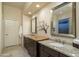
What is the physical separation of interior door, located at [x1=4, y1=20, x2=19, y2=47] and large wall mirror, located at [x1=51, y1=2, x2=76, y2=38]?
13.0 ft

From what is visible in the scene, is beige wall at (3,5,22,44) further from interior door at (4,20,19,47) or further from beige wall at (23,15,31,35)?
beige wall at (23,15,31,35)

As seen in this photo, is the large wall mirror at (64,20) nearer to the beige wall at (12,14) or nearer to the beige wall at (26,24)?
the beige wall at (26,24)

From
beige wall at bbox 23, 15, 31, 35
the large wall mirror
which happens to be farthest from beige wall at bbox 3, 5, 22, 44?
the large wall mirror

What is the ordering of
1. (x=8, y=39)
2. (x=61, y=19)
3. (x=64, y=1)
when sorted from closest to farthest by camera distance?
(x=64, y=1)
(x=61, y=19)
(x=8, y=39)

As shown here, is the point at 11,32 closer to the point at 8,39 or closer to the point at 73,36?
the point at 8,39

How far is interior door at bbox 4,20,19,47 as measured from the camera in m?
6.91

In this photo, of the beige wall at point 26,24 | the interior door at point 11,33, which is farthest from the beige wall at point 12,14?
the beige wall at point 26,24

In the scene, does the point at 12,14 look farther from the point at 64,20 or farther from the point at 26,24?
the point at 64,20

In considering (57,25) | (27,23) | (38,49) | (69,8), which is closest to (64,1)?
(69,8)

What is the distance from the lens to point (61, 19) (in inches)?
126

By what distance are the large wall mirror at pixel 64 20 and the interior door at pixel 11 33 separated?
397 cm

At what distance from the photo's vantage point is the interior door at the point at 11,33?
6914mm

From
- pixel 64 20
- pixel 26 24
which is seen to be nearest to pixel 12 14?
pixel 26 24

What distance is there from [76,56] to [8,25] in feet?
19.3
